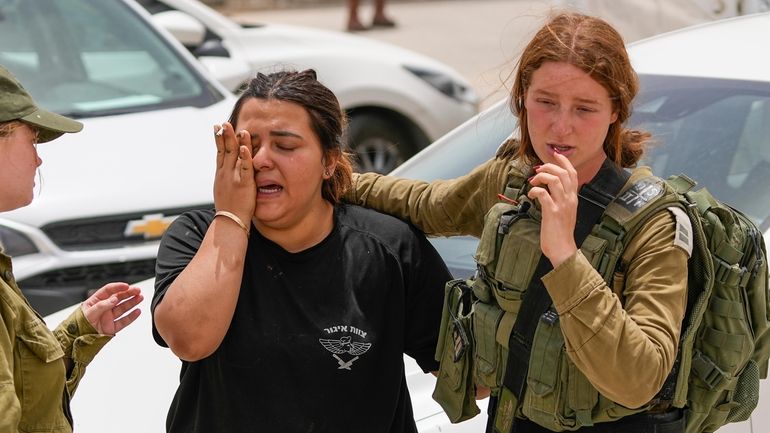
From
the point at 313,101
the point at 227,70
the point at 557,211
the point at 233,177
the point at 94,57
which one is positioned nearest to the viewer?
the point at 557,211

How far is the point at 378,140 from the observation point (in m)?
7.82

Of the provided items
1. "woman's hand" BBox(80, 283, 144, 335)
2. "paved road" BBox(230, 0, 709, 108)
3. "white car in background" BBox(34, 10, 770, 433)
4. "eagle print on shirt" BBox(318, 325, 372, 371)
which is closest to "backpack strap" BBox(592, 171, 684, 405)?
"eagle print on shirt" BBox(318, 325, 372, 371)

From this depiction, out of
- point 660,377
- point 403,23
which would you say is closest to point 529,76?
point 660,377

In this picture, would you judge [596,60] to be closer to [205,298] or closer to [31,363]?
[205,298]

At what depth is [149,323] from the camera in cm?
344

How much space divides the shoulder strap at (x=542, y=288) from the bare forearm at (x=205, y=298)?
56 cm

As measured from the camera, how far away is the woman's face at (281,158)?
2482 millimetres

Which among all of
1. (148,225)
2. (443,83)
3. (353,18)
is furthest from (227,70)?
(353,18)

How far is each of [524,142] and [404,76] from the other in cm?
530

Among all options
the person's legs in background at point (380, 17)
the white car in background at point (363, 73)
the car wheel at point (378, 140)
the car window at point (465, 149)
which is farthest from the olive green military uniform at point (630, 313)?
the person's legs in background at point (380, 17)

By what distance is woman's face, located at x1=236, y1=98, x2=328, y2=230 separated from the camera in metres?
2.48

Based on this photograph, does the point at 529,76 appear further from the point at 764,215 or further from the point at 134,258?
the point at 134,258

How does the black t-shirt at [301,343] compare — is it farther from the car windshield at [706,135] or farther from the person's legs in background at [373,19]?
the person's legs in background at [373,19]

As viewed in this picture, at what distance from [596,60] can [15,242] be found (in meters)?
3.38
